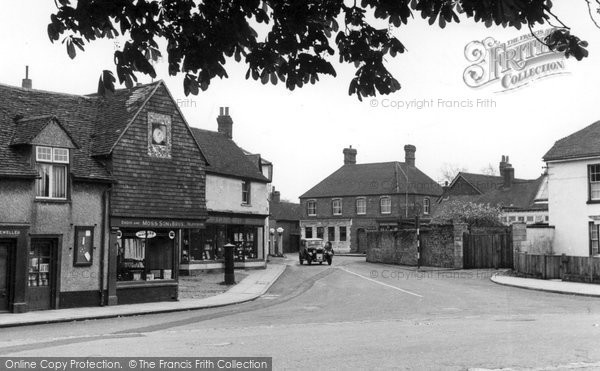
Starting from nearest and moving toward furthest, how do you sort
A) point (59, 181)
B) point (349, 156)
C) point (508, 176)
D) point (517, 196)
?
point (59, 181) → point (517, 196) → point (508, 176) → point (349, 156)

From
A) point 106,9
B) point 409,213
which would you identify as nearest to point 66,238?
point 106,9

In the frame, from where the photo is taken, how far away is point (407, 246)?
1753 inches

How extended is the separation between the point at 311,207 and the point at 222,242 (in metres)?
36.4

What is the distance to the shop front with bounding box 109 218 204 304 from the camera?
2206cm

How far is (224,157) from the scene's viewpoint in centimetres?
3966

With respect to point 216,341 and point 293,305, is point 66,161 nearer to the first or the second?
point 293,305

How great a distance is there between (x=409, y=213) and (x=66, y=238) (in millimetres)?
51122

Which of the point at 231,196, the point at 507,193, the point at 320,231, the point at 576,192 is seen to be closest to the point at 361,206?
the point at 320,231

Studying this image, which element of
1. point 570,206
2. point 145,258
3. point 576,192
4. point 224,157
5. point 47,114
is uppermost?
point 224,157

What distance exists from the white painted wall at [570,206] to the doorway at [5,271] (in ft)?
87.4

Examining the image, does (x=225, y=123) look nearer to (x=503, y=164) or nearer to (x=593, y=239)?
(x=593, y=239)

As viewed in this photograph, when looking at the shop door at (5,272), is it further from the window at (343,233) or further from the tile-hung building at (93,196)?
the window at (343,233)

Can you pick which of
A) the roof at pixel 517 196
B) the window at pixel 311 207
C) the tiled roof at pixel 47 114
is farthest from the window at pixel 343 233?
the tiled roof at pixel 47 114

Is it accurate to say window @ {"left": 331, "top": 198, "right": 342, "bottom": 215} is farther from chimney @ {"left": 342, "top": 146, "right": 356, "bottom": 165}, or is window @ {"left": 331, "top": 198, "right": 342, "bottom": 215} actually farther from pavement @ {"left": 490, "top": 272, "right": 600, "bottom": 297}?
pavement @ {"left": 490, "top": 272, "right": 600, "bottom": 297}
